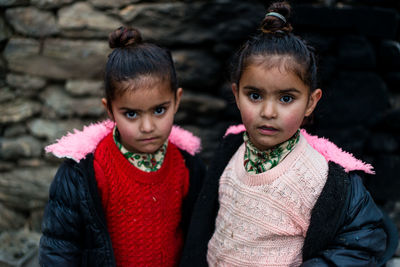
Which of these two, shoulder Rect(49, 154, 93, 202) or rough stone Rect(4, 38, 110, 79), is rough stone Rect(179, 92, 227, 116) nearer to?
rough stone Rect(4, 38, 110, 79)

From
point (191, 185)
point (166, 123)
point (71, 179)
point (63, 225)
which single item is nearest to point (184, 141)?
point (191, 185)

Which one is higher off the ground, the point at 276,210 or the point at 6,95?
the point at 276,210

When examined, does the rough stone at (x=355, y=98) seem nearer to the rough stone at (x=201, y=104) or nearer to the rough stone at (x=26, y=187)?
the rough stone at (x=201, y=104)

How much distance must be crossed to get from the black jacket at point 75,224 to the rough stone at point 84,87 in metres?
1.07

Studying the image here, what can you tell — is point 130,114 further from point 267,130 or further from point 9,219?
point 9,219

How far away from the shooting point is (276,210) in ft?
4.73

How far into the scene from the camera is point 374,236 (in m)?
1.39

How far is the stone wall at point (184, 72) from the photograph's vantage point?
A: 2443 mm

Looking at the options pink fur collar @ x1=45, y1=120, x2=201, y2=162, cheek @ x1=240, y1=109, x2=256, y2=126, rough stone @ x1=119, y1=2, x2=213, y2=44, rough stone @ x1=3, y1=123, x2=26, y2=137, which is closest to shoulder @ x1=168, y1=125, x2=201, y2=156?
pink fur collar @ x1=45, y1=120, x2=201, y2=162

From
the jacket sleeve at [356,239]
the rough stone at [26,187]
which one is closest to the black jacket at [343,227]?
the jacket sleeve at [356,239]

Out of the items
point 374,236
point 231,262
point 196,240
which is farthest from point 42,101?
point 374,236

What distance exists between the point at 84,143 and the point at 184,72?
43.6 inches

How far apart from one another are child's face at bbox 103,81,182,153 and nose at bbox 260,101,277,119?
43 cm

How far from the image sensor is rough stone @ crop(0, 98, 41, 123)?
103 inches
